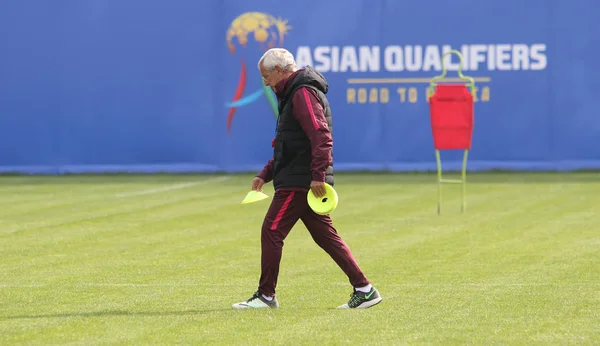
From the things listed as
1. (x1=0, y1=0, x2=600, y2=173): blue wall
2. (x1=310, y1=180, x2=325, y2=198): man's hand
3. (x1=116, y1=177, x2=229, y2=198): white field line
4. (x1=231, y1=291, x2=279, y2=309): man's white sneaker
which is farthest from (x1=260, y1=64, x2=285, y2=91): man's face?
(x1=0, y1=0, x2=600, y2=173): blue wall

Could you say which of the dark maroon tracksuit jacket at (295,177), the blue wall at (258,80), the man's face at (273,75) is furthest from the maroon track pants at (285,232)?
the blue wall at (258,80)

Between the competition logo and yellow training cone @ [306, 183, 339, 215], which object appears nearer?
yellow training cone @ [306, 183, 339, 215]

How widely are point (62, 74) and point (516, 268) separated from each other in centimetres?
1288

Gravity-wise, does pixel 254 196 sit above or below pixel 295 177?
below

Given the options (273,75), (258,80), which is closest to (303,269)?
(273,75)

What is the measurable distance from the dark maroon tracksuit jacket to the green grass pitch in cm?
34

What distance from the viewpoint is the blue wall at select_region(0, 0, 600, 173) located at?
21.6 metres

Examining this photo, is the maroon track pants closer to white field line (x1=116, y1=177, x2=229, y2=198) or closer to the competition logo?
white field line (x1=116, y1=177, x2=229, y2=198)

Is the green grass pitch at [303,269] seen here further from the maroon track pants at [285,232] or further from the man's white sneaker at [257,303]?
the maroon track pants at [285,232]

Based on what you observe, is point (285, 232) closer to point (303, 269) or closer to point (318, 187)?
point (318, 187)

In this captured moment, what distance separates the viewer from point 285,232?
8586 mm

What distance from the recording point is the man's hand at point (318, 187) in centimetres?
823

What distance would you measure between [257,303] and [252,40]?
1362 cm

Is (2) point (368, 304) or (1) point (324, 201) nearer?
(1) point (324, 201)
